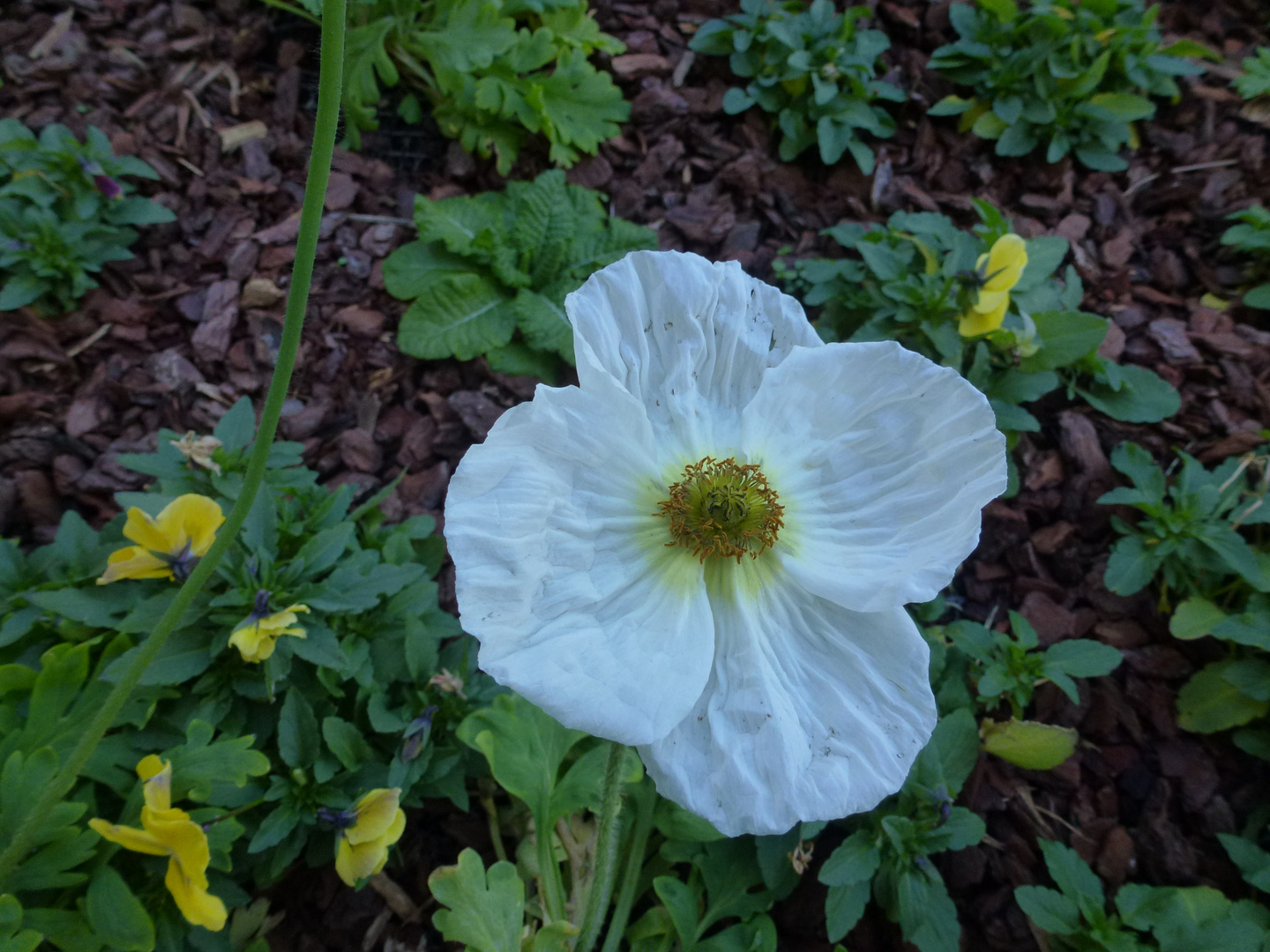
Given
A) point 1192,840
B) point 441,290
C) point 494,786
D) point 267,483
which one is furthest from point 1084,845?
point 441,290

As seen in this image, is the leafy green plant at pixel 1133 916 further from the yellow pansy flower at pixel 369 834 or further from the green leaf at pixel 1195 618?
the yellow pansy flower at pixel 369 834

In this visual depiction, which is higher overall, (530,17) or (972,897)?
(530,17)

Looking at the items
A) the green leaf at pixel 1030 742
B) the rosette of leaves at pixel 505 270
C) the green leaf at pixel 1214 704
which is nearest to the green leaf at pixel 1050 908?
the green leaf at pixel 1030 742

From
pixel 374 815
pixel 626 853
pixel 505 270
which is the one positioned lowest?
pixel 626 853

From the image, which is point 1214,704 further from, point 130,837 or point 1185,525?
point 130,837

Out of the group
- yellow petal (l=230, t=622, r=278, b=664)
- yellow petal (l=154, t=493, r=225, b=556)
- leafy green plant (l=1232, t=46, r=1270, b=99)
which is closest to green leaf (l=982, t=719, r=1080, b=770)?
yellow petal (l=230, t=622, r=278, b=664)

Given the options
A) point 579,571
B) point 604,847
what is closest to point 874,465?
point 579,571

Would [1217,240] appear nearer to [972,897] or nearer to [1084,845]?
[1084,845]

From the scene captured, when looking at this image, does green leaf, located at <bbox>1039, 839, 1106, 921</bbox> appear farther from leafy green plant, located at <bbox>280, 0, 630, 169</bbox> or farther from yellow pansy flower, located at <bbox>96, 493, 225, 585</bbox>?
leafy green plant, located at <bbox>280, 0, 630, 169</bbox>
